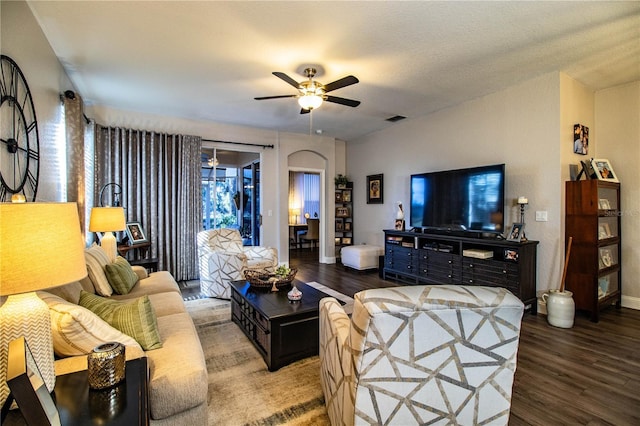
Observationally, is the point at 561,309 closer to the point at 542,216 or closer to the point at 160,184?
the point at 542,216

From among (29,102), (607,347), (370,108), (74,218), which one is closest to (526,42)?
(370,108)

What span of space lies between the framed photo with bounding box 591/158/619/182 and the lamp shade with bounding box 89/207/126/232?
547 centimetres

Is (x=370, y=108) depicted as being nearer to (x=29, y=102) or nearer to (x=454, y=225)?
(x=454, y=225)

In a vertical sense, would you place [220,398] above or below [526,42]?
below

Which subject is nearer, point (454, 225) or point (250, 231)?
point (454, 225)

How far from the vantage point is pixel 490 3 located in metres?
2.23

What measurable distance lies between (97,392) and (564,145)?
4.59 m

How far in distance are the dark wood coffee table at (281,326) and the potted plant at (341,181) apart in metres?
4.22

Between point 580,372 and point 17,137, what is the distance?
4374mm

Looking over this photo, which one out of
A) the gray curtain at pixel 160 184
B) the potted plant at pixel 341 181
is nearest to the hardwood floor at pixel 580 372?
the potted plant at pixel 341 181

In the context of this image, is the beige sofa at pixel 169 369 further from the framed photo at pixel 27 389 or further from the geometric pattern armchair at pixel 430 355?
the geometric pattern armchair at pixel 430 355

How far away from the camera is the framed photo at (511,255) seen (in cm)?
342

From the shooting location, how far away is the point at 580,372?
89.4 inches

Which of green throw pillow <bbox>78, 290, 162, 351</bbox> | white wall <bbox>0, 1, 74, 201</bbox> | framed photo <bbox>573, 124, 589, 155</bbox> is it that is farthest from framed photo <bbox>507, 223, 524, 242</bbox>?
white wall <bbox>0, 1, 74, 201</bbox>
